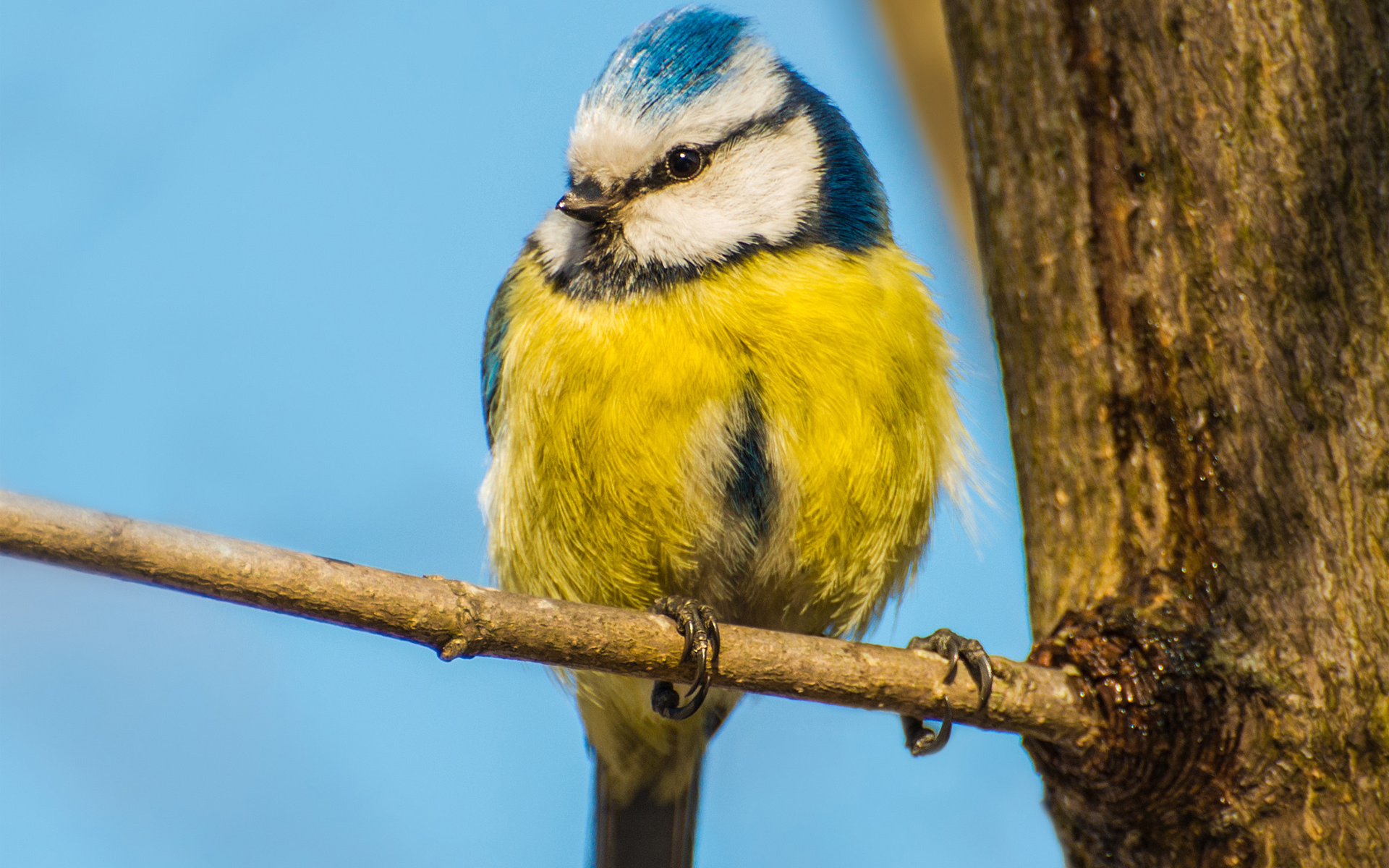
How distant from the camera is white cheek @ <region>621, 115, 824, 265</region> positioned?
240 cm

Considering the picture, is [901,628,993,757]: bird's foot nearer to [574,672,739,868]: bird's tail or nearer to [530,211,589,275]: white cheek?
[574,672,739,868]: bird's tail

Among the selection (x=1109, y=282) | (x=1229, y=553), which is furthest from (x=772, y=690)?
(x=1109, y=282)

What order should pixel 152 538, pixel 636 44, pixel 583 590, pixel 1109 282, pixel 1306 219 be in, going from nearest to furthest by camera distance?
pixel 152 538
pixel 1306 219
pixel 1109 282
pixel 583 590
pixel 636 44

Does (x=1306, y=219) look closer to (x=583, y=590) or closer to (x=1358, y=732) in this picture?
(x=1358, y=732)

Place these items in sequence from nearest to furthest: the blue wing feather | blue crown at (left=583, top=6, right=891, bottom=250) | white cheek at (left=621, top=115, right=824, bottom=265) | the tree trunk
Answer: the tree trunk < white cheek at (left=621, top=115, right=824, bottom=265) < blue crown at (left=583, top=6, right=891, bottom=250) < the blue wing feather

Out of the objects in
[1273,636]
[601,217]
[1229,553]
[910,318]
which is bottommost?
[1273,636]

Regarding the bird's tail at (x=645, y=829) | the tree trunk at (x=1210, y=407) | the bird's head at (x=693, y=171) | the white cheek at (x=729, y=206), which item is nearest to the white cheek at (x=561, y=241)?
the bird's head at (x=693, y=171)

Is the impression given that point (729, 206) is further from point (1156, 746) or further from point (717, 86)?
point (1156, 746)

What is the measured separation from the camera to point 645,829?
284 centimetres

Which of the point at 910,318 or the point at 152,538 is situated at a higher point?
the point at 910,318

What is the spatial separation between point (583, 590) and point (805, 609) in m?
0.45

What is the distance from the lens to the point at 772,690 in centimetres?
176

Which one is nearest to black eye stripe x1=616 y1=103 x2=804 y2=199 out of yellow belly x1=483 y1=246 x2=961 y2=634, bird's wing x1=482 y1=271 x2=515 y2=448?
yellow belly x1=483 y1=246 x2=961 y2=634

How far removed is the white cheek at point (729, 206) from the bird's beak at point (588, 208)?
4 centimetres
